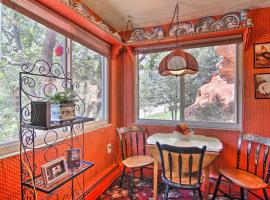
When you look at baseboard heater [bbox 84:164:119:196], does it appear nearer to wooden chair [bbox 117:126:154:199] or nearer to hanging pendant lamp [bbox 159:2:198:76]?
wooden chair [bbox 117:126:154:199]

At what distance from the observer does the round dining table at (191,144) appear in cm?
189

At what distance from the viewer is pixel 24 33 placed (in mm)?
1534

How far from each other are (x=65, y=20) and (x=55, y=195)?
5.95 ft

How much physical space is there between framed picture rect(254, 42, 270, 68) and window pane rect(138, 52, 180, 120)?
1081 millimetres

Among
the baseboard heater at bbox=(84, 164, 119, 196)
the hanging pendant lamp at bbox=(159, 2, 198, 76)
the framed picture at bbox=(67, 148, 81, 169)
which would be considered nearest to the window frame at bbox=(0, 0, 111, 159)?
the framed picture at bbox=(67, 148, 81, 169)

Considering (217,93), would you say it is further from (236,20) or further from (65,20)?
(65,20)

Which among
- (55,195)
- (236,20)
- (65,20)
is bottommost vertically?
(55,195)

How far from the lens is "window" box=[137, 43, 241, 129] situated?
2.48 metres

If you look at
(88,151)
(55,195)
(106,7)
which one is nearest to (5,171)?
(55,195)

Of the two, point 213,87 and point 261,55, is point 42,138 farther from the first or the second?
point 261,55

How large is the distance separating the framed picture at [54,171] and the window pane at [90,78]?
2.75 ft

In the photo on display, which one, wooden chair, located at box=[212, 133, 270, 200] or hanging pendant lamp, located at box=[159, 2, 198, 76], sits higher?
hanging pendant lamp, located at box=[159, 2, 198, 76]

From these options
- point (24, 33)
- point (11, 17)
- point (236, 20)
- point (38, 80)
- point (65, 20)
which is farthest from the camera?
point (236, 20)

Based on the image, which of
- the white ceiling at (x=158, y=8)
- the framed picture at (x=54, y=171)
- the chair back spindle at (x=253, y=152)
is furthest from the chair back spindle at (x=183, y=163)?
the white ceiling at (x=158, y=8)
